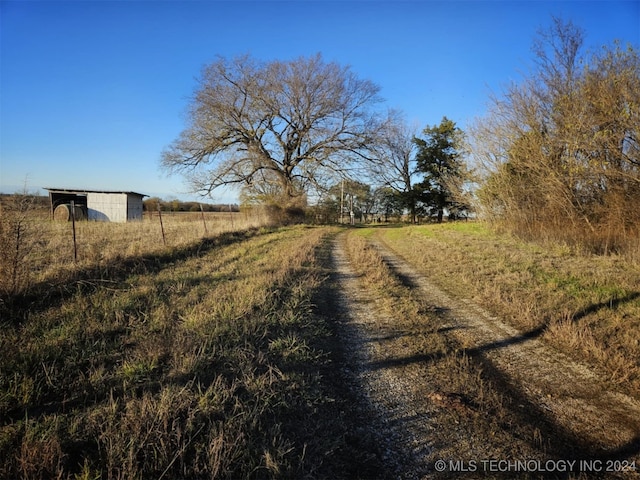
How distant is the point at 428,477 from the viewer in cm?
239

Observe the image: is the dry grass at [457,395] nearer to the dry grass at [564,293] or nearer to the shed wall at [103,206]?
the dry grass at [564,293]

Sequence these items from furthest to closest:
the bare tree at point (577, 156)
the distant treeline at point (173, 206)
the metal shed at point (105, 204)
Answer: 1. the distant treeline at point (173, 206)
2. the metal shed at point (105, 204)
3. the bare tree at point (577, 156)

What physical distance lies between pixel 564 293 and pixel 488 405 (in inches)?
188

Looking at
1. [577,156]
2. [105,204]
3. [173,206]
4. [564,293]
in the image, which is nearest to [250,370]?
[564,293]

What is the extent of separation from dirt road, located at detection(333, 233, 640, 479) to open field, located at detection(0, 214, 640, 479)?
0.03 m

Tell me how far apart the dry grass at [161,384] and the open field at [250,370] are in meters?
0.02

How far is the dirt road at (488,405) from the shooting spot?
2.53 metres

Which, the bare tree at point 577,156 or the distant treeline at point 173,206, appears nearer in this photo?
the bare tree at point 577,156

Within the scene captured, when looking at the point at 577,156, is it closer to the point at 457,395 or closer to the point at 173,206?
the point at 457,395

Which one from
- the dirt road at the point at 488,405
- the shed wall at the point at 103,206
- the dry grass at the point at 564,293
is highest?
the shed wall at the point at 103,206

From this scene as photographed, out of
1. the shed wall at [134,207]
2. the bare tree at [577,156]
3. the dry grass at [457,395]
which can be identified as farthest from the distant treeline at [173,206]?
the dry grass at [457,395]

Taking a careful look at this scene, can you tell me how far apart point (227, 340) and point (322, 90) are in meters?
26.8

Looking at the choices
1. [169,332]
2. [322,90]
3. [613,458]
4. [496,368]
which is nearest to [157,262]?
[169,332]

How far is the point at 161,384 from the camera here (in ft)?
10.6
